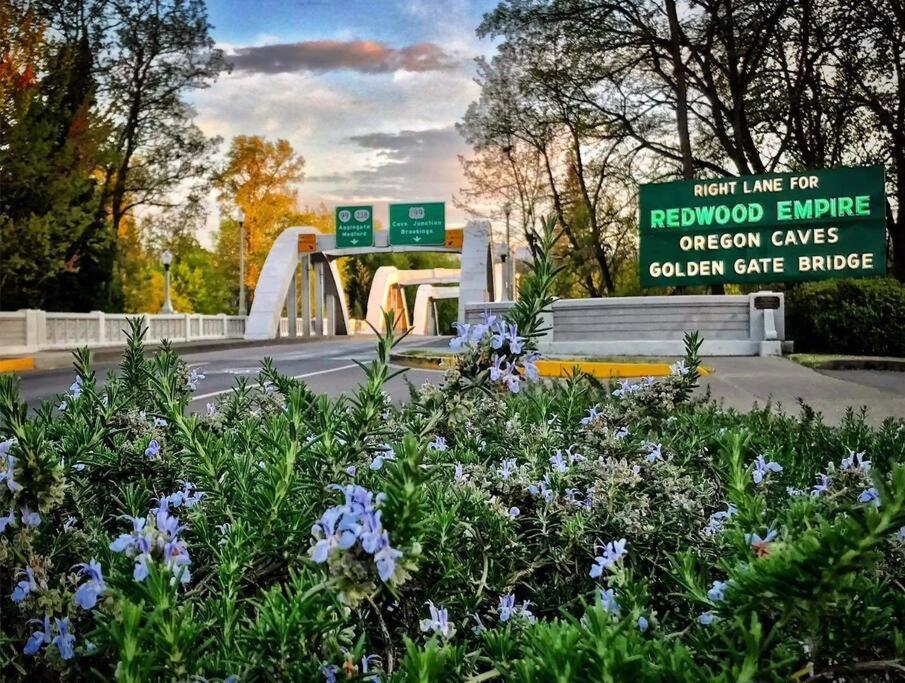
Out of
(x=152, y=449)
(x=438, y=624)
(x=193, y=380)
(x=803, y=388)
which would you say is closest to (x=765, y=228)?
(x=803, y=388)

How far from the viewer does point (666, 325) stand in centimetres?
1730

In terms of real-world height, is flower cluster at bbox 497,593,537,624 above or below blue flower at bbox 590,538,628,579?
Result: below

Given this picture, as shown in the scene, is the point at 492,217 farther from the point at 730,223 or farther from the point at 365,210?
the point at 730,223

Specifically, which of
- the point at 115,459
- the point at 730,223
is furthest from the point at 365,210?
the point at 115,459

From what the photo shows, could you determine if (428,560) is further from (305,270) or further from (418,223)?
(305,270)

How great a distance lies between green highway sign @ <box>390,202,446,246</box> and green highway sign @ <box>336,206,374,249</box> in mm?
1246

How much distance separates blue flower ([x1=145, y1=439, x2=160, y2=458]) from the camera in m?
1.80

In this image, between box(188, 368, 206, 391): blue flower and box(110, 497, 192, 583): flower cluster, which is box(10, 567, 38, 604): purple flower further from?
box(188, 368, 206, 391): blue flower

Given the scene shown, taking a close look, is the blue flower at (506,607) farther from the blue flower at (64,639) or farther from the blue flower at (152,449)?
the blue flower at (152,449)

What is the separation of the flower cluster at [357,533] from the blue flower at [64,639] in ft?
1.40

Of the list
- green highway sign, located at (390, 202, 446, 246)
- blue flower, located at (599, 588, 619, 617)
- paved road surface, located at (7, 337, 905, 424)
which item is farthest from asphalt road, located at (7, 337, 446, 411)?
green highway sign, located at (390, 202, 446, 246)

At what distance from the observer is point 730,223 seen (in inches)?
690

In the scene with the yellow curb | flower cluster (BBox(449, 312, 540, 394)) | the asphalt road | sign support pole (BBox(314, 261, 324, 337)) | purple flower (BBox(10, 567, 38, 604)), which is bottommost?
the asphalt road

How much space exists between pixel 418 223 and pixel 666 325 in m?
23.4
